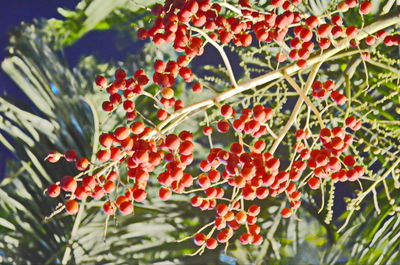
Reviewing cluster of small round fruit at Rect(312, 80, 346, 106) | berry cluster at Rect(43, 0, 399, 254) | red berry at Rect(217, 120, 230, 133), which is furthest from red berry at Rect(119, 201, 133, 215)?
cluster of small round fruit at Rect(312, 80, 346, 106)

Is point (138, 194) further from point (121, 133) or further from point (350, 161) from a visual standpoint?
point (350, 161)

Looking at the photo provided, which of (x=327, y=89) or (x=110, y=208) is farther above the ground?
(x=327, y=89)

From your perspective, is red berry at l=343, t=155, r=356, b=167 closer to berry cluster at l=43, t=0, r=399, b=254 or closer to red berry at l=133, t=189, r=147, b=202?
berry cluster at l=43, t=0, r=399, b=254

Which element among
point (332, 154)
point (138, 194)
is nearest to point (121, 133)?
point (138, 194)

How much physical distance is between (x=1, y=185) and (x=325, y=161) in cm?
56

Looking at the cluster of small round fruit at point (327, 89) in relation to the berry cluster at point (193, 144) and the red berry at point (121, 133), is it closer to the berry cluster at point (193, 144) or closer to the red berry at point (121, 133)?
the berry cluster at point (193, 144)

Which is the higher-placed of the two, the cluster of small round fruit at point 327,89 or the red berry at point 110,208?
the cluster of small round fruit at point 327,89

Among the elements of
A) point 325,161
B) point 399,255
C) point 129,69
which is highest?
point 129,69

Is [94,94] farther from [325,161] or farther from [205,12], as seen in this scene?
[325,161]

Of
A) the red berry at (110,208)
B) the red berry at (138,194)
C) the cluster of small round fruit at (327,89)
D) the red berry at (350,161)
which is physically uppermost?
the cluster of small round fruit at (327,89)

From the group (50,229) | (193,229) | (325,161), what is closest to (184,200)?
(193,229)


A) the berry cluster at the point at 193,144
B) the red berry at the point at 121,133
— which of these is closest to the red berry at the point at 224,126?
Answer: the berry cluster at the point at 193,144

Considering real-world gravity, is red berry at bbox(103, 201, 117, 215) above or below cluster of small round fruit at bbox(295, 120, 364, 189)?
below

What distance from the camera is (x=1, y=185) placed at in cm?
73
